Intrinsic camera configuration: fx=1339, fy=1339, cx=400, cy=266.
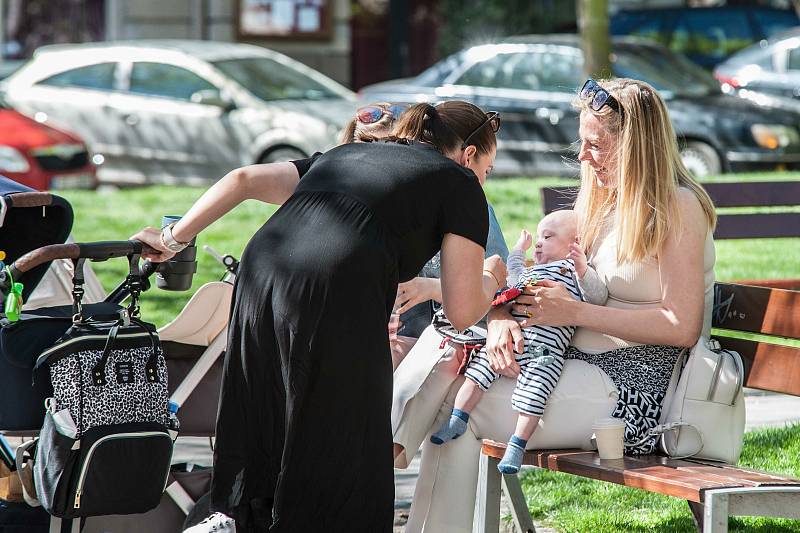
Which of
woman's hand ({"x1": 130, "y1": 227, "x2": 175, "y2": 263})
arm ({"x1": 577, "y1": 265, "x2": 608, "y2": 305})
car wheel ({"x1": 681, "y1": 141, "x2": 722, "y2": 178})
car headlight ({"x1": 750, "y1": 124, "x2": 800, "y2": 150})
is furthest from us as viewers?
car headlight ({"x1": 750, "y1": 124, "x2": 800, "y2": 150})

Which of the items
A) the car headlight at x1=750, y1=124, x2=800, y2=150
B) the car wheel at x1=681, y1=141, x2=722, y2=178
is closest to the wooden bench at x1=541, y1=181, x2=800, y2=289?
the car wheel at x1=681, y1=141, x2=722, y2=178

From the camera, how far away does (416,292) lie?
3949 millimetres

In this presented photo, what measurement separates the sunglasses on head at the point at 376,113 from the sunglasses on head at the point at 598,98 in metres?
0.54

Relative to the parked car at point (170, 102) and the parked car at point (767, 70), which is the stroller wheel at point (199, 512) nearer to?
the parked car at point (170, 102)

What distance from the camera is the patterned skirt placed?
3738 mm

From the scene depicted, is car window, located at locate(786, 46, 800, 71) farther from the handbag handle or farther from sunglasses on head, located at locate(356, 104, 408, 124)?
the handbag handle

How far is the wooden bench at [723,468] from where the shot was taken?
3318 millimetres

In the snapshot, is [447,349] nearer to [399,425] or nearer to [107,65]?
[399,425]

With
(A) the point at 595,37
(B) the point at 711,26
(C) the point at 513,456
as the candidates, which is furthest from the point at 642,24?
(C) the point at 513,456

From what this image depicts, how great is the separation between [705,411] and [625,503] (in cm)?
121

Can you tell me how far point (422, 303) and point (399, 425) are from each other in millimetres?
664

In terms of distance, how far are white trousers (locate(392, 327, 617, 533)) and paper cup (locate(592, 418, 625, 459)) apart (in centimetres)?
11

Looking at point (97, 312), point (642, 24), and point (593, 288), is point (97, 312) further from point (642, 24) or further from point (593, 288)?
point (642, 24)

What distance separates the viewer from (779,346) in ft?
12.9
